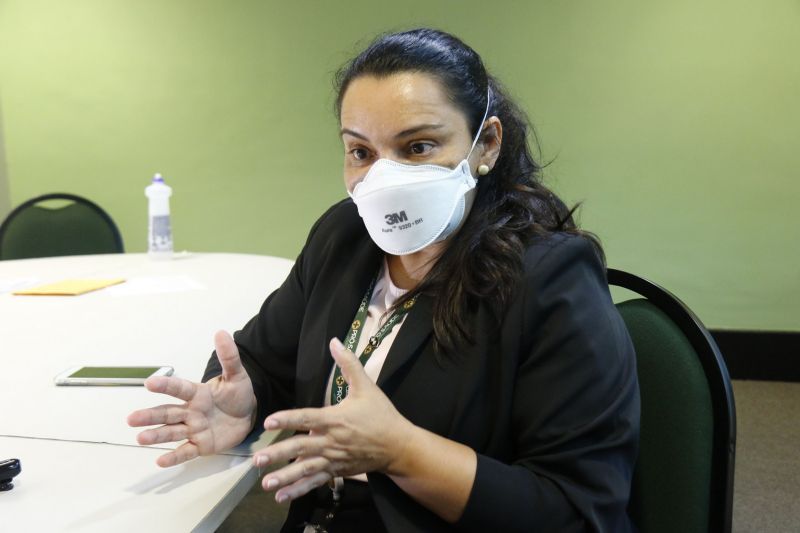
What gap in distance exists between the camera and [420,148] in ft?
3.13

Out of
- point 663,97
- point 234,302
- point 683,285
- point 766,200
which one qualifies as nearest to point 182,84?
point 234,302

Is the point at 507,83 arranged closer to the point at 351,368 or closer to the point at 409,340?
the point at 409,340

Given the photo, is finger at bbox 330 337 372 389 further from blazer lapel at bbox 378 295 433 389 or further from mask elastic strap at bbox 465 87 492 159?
mask elastic strap at bbox 465 87 492 159

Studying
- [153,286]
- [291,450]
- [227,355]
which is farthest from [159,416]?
[153,286]

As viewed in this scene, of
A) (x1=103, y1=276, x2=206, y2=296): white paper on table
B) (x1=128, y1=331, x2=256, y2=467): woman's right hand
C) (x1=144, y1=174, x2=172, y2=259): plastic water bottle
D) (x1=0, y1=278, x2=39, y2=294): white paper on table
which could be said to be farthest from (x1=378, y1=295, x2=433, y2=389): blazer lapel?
(x1=144, y1=174, x2=172, y2=259): plastic water bottle

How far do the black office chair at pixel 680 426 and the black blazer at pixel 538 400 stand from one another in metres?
0.08

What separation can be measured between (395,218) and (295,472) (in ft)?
1.40

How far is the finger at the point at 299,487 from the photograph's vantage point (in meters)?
0.69

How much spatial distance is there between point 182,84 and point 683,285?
2.88 meters

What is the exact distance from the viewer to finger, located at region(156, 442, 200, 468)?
0.76 m

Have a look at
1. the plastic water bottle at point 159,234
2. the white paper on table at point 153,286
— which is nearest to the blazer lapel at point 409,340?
the white paper on table at point 153,286

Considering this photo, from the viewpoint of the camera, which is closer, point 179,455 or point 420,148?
point 179,455

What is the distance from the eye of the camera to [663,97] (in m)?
2.92

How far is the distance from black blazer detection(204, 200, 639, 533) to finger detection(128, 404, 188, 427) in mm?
277
